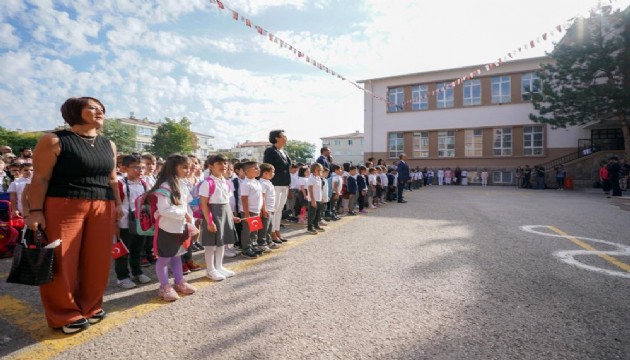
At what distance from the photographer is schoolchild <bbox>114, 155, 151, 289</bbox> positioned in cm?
382

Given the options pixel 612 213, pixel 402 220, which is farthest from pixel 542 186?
pixel 402 220

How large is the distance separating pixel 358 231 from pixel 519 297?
3973 millimetres

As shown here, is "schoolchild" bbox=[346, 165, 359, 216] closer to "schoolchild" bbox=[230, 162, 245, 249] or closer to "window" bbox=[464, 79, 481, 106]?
"schoolchild" bbox=[230, 162, 245, 249]

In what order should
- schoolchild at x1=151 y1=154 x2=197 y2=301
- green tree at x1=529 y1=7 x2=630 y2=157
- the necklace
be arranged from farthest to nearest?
green tree at x1=529 y1=7 x2=630 y2=157 → schoolchild at x1=151 y1=154 x2=197 y2=301 → the necklace

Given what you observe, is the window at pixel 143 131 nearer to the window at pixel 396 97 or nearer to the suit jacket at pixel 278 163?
the window at pixel 396 97

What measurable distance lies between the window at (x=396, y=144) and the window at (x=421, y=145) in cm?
121

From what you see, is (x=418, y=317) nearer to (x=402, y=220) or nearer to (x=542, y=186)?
(x=402, y=220)

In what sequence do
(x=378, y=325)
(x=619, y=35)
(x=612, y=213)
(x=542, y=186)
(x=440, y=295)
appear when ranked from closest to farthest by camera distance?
1. (x=378, y=325)
2. (x=440, y=295)
3. (x=612, y=213)
4. (x=619, y=35)
5. (x=542, y=186)

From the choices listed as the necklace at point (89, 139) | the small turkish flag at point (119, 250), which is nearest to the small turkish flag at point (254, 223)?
the small turkish flag at point (119, 250)

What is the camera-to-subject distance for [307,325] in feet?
8.89

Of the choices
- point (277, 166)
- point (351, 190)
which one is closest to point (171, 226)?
point (277, 166)

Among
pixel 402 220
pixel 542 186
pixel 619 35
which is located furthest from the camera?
pixel 542 186

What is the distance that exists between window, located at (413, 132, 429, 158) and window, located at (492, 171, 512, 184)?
20.0 feet

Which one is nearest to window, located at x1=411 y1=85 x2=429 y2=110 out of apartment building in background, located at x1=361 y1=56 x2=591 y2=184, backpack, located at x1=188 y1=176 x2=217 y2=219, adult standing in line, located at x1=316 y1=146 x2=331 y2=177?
apartment building in background, located at x1=361 y1=56 x2=591 y2=184
